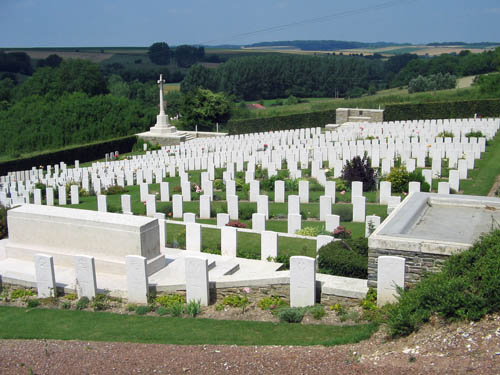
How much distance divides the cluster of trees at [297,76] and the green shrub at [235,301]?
250 ft

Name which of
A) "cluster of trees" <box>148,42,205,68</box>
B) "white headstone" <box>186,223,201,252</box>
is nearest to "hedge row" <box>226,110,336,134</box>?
"white headstone" <box>186,223,201,252</box>

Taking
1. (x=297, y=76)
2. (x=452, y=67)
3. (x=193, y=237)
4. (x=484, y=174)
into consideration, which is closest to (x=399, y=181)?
(x=484, y=174)

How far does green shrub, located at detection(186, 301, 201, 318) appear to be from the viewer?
812 centimetres

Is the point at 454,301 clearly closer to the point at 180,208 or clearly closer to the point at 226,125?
the point at 180,208

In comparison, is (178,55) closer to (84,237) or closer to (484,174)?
(484,174)

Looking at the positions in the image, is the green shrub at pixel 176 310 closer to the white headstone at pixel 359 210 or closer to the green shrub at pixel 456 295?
the green shrub at pixel 456 295

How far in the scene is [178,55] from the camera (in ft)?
505

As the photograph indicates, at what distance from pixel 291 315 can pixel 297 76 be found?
84095mm

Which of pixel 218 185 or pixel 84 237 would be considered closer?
pixel 84 237

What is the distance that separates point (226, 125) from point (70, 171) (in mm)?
17572

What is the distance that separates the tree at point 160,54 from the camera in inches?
6107

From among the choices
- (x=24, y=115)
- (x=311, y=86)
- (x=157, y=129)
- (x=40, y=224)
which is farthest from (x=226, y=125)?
(x=311, y=86)

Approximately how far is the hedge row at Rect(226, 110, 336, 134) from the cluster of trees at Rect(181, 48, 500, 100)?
4577cm

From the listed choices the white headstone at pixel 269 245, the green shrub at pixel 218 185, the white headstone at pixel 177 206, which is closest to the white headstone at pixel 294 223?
the white headstone at pixel 269 245
